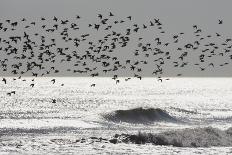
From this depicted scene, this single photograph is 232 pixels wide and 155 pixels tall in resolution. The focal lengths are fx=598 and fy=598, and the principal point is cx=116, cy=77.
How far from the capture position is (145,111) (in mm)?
128125

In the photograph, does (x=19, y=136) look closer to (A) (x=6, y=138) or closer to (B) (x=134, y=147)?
(A) (x=6, y=138)

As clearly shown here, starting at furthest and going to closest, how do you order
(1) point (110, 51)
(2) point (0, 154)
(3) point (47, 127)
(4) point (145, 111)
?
1. (4) point (145, 111)
2. (3) point (47, 127)
3. (2) point (0, 154)
4. (1) point (110, 51)

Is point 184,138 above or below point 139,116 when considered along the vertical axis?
below

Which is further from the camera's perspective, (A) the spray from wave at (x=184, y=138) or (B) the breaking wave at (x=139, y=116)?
(B) the breaking wave at (x=139, y=116)

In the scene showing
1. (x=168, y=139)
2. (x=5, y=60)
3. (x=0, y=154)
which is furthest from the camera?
(x=168, y=139)

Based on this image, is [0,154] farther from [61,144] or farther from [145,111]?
[145,111]

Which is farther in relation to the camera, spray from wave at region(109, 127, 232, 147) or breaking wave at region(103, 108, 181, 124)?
breaking wave at region(103, 108, 181, 124)

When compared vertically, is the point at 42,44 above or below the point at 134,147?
above

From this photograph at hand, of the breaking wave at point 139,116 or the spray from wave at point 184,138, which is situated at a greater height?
the breaking wave at point 139,116

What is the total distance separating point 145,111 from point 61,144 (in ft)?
208

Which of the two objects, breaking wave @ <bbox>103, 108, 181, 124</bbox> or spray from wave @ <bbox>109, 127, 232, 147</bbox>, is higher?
breaking wave @ <bbox>103, 108, 181, 124</bbox>

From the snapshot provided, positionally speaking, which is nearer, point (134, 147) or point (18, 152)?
point (18, 152)

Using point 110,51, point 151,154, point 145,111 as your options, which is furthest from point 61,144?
point 145,111

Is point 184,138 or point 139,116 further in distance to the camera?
point 139,116
